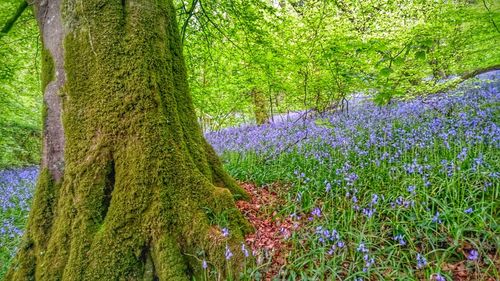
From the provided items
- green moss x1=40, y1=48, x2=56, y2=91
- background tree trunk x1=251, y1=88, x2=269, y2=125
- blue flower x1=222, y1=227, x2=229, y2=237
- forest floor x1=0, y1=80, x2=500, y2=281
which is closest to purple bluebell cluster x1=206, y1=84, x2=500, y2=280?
forest floor x1=0, y1=80, x2=500, y2=281

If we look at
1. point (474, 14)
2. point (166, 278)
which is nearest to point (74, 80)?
point (166, 278)

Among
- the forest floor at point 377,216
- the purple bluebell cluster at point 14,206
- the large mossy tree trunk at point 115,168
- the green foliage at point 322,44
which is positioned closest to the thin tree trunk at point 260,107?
the green foliage at point 322,44

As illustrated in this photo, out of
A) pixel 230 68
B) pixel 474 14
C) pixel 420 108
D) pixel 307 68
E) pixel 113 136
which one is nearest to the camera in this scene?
pixel 113 136

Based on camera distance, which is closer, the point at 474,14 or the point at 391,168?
the point at 391,168

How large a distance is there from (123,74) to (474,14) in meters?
6.64

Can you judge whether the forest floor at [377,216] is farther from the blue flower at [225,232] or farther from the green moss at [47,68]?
the green moss at [47,68]

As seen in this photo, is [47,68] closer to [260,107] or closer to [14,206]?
[14,206]

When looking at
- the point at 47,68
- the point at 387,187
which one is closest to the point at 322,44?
the point at 387,187

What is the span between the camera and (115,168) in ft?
8.48

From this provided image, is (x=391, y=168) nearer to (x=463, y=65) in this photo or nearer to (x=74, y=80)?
(x=74, y=80)

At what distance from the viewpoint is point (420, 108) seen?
6.61m

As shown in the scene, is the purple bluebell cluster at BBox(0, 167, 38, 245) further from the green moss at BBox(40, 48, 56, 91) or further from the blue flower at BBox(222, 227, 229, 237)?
the blue flower at BBox(222, 227, 229, 237)

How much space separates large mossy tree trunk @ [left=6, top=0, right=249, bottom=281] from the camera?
2.42m

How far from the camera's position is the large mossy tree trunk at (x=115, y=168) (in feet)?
7.93
